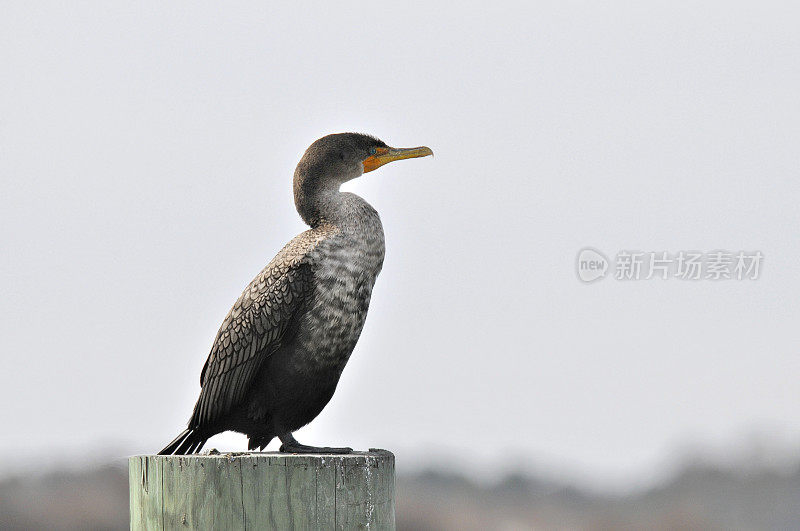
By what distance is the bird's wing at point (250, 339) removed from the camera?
366 cm

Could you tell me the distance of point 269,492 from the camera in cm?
288

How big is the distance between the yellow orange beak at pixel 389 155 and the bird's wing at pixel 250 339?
A: 0.55 metres

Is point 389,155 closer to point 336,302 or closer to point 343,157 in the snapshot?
point 343,157

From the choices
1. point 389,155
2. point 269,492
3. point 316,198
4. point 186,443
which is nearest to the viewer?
point 269,492

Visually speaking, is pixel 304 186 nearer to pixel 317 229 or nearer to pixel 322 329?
pixel 317 229

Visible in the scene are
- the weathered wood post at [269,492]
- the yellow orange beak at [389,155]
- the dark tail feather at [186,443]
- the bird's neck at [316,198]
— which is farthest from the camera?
the yellow orange beak at [389,155]

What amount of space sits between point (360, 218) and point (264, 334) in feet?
2.03

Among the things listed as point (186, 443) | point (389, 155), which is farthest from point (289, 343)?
point (389, 155)

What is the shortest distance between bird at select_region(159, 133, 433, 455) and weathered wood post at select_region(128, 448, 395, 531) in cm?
63

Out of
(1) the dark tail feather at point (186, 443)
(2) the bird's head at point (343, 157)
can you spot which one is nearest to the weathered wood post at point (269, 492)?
Answer: (1) the dark tail feather at point (186, 443)

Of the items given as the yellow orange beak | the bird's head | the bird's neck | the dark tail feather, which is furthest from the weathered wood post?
the yellow orange beak

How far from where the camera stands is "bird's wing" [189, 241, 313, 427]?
3662 millimetres

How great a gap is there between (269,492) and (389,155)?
1.71 m

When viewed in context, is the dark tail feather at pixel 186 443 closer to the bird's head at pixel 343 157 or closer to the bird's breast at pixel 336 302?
the bird's breast at pixel 336 302
